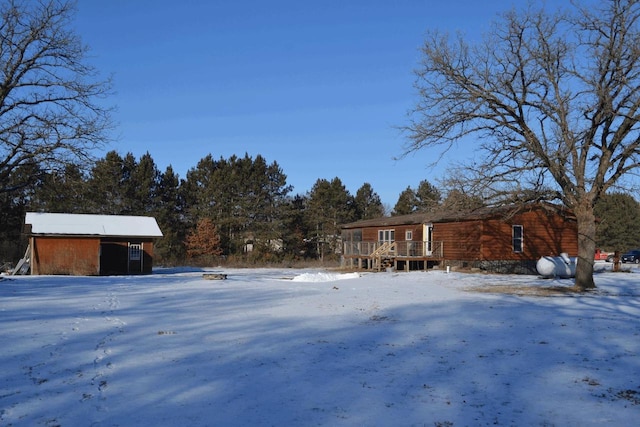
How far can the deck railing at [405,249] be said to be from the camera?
35406 mm

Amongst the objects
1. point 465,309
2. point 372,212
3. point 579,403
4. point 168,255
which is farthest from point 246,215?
point 579,403

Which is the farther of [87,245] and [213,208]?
[213,208]

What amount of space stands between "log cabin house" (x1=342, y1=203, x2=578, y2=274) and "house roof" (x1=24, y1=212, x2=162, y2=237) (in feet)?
52.4

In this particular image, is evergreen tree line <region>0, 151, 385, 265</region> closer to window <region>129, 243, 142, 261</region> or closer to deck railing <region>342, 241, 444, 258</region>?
window <region>129, 243, 142, 261</region>

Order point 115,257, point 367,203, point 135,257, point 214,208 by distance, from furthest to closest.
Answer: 1. point 367,203
2. point 214,208
3. point 135,257
4. point 115,257

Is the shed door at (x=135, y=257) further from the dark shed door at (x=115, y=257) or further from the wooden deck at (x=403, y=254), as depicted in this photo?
the wooden deck at (x=403, y=254)

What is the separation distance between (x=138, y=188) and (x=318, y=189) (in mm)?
20142

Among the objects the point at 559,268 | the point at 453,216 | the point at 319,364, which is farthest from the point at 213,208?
the point at 319,364

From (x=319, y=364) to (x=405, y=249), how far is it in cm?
3001

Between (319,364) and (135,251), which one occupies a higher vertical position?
(135,251)

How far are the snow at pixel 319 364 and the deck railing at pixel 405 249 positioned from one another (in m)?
19.9

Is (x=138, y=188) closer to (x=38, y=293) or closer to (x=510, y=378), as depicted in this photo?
(x=38, y=293)

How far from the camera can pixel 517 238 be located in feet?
109

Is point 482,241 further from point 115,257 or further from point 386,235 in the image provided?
point 115,257
